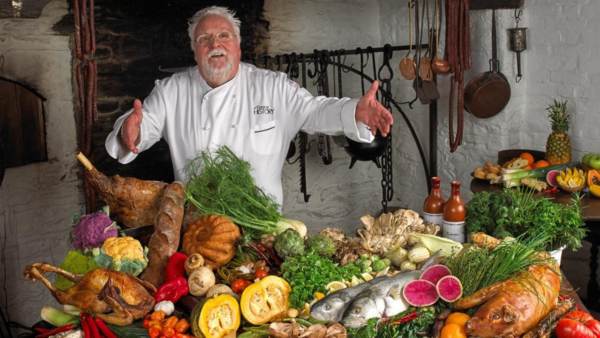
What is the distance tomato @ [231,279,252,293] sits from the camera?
3277 mm

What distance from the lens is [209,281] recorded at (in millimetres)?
3375

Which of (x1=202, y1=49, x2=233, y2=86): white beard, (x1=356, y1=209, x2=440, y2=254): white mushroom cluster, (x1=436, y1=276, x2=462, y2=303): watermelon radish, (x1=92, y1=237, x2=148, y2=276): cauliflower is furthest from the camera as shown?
(x1=202, y1=49, x2=233, y2=86): white beard

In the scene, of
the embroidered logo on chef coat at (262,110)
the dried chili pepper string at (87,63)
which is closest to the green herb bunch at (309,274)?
the dried chili pepper string at (87,63)

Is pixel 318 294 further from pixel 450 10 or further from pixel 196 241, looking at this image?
pixel 450 10

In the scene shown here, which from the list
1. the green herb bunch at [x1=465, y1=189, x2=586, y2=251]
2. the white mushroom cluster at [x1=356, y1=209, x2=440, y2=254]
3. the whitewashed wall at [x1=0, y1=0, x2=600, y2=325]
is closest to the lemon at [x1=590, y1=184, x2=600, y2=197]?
the whitewashed wall at [x1=0, y1=0, x2=600, y2=325]

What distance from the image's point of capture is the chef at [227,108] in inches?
197

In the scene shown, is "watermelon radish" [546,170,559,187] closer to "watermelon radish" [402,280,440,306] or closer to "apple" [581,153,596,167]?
"apple" [581,153,596,167]

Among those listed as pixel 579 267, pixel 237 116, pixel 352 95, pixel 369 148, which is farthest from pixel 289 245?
pixel 352 95

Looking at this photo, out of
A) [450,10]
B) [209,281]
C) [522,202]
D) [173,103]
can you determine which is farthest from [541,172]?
[209,281]

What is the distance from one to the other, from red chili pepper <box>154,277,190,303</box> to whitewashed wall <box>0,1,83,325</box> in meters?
2.68

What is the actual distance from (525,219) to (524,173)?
7.02ft

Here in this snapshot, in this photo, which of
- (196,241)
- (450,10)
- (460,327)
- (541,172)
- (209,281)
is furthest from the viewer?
(541,172)

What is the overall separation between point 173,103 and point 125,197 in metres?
1.41

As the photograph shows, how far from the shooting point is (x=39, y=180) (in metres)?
5.64
